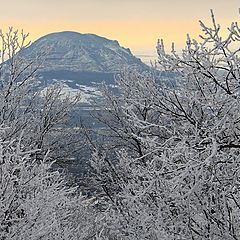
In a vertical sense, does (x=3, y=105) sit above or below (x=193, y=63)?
below

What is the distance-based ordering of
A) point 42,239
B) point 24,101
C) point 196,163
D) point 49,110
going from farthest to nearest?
point 49,110 < point 24,101 < point 42,239 < point 196,163

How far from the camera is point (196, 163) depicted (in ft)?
15.0

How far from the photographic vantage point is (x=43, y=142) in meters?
16.4

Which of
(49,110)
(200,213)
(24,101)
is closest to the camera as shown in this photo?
(200,213)

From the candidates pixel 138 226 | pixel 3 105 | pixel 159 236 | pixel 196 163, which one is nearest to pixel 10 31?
pixel 3 105

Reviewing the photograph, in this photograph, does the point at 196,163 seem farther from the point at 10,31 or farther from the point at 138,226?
the point at 10,31

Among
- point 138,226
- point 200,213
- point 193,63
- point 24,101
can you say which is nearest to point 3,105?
point 24,101

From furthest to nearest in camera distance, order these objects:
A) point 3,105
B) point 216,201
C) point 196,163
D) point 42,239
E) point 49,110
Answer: point 49,110 < point 3,105 < point 42,239 < point 216,201 < point 196,163

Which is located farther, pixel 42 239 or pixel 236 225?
pixel 42 239

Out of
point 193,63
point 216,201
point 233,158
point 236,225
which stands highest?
point 193,63

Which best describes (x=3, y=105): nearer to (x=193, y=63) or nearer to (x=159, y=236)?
(x=159, y=236)

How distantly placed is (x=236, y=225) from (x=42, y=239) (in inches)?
128

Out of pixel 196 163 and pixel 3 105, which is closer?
pixel 196 163

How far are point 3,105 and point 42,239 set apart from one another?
596cm
